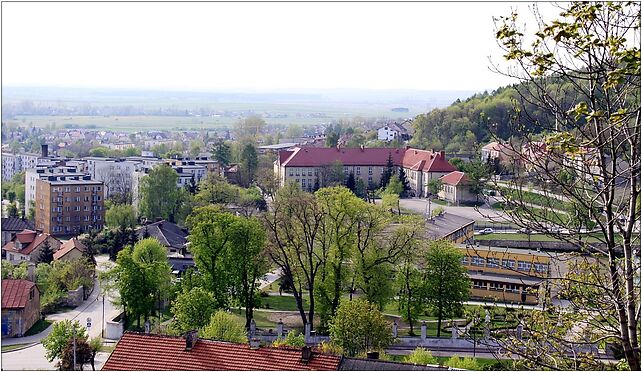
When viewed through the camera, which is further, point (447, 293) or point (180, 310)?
point (447, 293)

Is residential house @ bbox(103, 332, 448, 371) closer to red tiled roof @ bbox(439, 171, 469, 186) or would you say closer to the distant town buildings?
the distant town buildings

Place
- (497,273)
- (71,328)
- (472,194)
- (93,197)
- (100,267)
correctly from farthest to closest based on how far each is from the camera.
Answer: (472,194) → (93,197) → (100,267) → (497,273) → (71,328)

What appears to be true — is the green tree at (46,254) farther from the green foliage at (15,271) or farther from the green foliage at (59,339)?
the green foliage at (59,339)

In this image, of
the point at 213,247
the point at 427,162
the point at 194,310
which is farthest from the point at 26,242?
Answer: the point at 427,162

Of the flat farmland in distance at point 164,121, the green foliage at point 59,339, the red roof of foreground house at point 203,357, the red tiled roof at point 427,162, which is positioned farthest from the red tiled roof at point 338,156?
the flat farmland in distance at point 164,121

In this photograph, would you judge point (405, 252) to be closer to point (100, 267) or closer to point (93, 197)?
point (100, 267)

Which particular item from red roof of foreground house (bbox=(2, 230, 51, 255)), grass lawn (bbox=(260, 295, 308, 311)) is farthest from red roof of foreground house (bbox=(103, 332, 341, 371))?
red roof of foreground house (bbox=(2, 230, 51, 255))

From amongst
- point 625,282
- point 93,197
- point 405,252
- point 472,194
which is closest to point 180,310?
point 405,252
